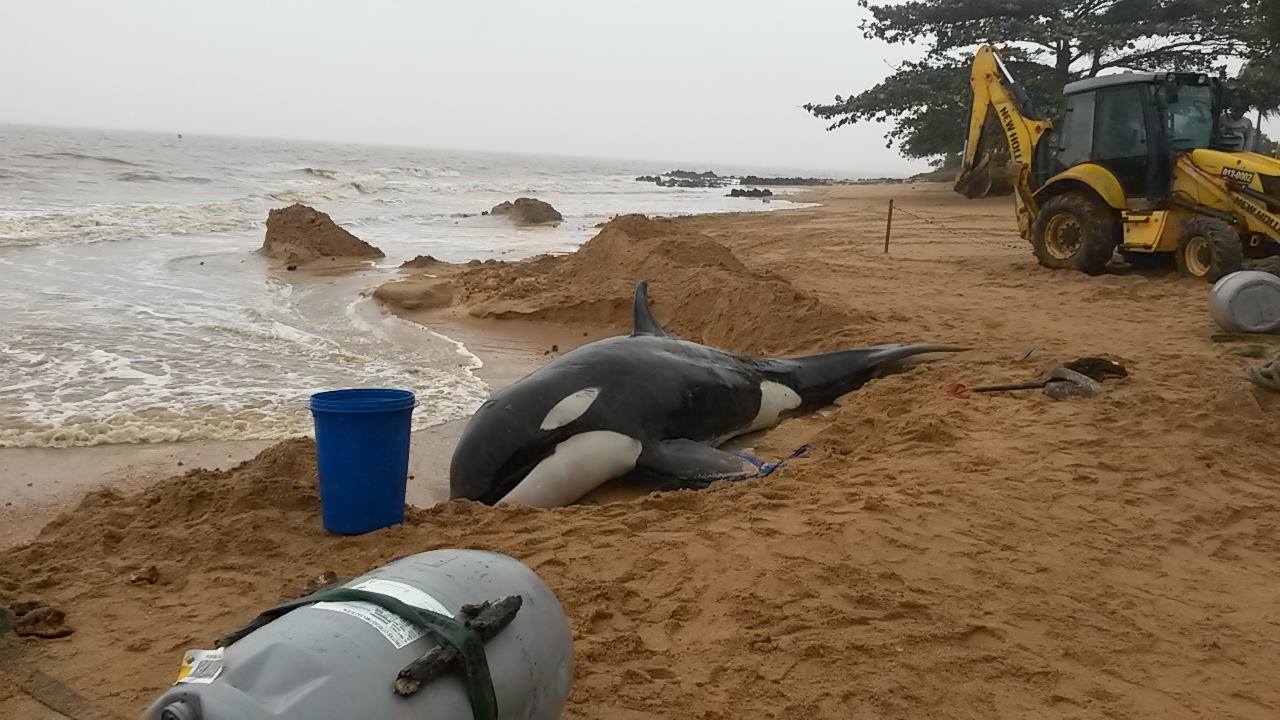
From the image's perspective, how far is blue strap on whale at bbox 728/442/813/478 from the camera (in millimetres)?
5656

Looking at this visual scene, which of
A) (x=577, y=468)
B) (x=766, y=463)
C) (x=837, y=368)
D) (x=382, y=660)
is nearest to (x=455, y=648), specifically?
(x=382, y=660)

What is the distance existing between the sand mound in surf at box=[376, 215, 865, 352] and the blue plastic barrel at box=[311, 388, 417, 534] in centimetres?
553

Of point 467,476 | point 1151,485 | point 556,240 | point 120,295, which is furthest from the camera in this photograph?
point 556,240

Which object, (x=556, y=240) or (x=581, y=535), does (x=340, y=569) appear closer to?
(x=581, y=535)

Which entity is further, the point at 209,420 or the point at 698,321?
the point at 698,321

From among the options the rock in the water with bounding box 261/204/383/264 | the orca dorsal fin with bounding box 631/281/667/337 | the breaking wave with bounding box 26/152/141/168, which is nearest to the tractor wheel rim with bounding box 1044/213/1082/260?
the orca dorsal fin with bounding box 631/281/667/337

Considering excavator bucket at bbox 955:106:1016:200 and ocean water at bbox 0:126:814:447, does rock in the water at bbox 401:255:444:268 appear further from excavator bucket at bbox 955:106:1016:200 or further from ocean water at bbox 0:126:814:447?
excavator bucket at bbox 955:106:1016:200

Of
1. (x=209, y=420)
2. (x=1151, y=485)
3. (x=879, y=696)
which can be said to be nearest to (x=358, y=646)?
(x=879, y=696)

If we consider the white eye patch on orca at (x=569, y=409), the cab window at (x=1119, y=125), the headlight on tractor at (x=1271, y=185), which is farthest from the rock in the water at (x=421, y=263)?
the headlight on tractor at (x=1271, y=185)

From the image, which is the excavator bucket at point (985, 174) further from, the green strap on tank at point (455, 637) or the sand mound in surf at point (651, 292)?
the green strap on tank at point (455, 637)

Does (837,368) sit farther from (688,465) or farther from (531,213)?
(531,213)

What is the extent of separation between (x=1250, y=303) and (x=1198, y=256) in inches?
145

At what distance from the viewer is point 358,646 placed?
2076 millimetres

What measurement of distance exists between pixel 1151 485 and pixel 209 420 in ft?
21.5
